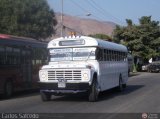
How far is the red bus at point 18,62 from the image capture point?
1988 cm

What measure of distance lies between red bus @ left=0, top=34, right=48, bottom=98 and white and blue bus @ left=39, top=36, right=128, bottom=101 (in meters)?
2.15

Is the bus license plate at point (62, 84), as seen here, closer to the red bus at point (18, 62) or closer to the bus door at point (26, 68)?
the red bus at point (18, 62)

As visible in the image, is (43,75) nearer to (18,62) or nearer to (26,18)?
(18,62)

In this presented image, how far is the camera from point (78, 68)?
56.2 ft

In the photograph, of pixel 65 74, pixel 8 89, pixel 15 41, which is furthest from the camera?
pixel 15 41

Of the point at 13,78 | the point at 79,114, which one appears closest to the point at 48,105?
the point at 79,114

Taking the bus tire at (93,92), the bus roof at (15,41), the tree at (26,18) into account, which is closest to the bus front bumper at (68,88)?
the bus tire at (93,92)

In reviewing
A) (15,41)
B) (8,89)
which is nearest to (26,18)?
(15,41)

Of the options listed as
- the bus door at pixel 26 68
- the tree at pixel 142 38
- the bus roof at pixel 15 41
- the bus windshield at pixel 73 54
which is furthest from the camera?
the tree at pixel 142 38

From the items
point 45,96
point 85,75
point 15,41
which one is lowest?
point 45,96

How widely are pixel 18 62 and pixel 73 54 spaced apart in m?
3.63

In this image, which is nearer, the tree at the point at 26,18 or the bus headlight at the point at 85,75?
the bus headlight at the point at 85,75

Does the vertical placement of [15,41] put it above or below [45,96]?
above

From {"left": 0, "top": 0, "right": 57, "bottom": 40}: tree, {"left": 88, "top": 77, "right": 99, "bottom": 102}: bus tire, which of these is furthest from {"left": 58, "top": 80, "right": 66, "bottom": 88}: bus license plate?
{"left": 0, "top": 0, "right": 57, "bottom": 40}: tree
